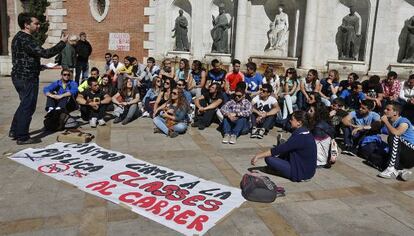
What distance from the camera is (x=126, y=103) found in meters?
8.84

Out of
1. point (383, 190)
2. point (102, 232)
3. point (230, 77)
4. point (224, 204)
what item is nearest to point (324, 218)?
point (224, 204)

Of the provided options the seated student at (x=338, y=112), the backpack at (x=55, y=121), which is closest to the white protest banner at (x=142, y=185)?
the backpack at (x=55, y=121)

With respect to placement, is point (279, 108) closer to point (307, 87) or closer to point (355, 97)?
point (307, 87)

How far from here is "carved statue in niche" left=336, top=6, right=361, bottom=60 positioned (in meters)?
12.9

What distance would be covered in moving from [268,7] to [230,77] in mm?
6211

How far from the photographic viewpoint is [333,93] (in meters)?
9.23

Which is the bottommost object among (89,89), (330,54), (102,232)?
(102,232)

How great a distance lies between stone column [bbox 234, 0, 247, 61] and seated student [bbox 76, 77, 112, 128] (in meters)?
6.96

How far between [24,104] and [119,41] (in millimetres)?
11367

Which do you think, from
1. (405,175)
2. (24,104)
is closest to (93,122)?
(24,104)

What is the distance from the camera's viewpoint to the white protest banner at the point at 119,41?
17.0 metres

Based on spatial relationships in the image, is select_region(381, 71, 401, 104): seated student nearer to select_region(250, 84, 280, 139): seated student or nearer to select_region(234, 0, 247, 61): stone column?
select_region(250, 84, 280, 139): seated student

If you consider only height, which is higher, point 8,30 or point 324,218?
point 8,30

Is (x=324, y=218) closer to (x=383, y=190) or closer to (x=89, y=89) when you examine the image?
(x=383, y=190)
